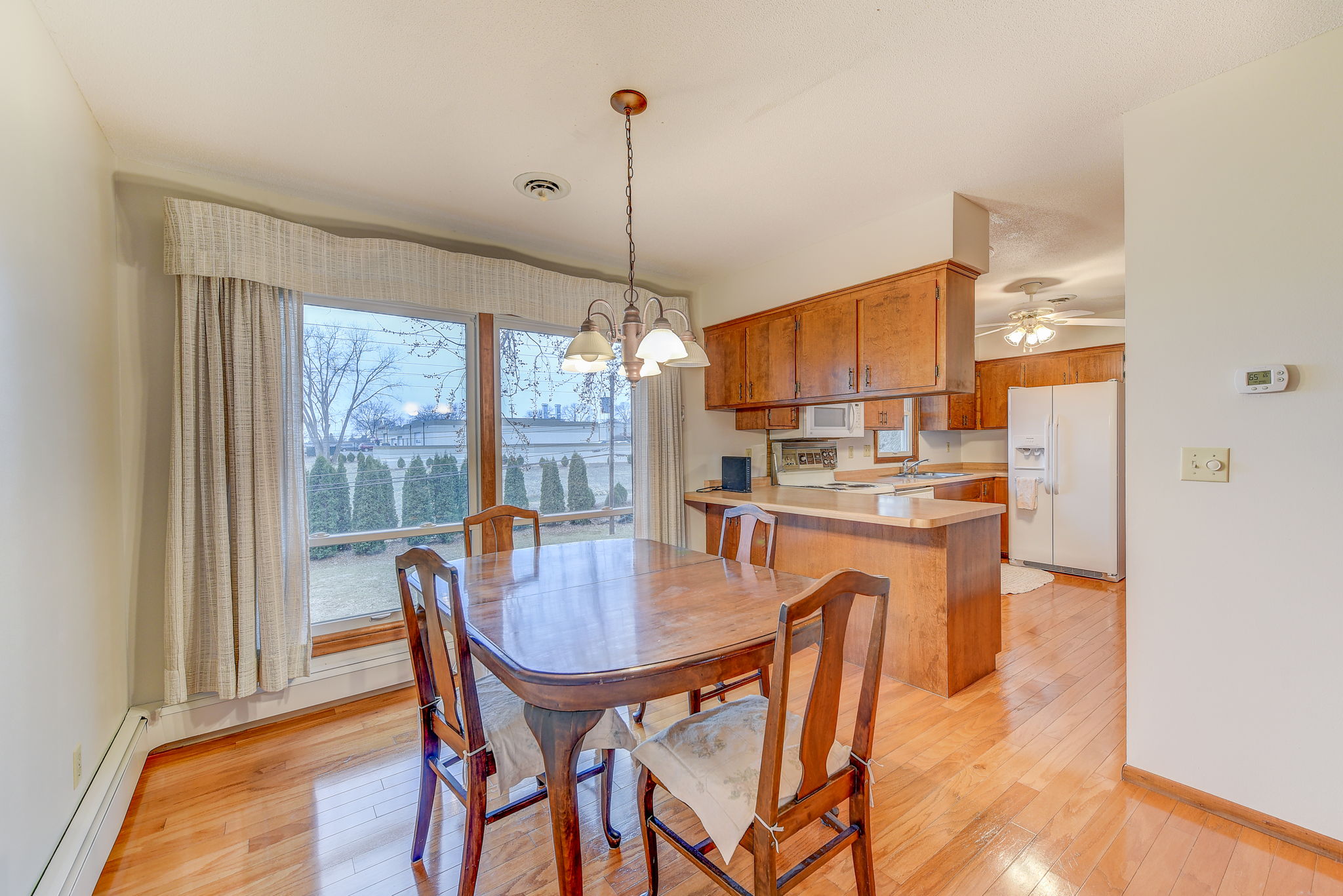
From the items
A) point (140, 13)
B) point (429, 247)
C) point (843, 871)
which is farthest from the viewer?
point (429, 247)

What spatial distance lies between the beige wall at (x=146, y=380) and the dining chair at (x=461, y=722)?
1442 millimetres

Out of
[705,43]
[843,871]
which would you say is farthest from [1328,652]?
[705,43]

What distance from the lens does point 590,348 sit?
6.38 feet

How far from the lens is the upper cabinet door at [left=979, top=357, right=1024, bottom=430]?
222 inches

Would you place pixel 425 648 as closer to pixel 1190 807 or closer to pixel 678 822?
pixel 678 822

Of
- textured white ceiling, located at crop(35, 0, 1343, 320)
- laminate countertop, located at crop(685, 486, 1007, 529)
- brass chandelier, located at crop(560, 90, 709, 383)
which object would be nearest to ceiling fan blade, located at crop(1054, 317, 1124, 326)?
→ textured white ceiling, located at crop(35, 0, 1343, 320)

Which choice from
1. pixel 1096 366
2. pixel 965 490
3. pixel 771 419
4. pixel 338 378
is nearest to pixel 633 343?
pixel 338 378

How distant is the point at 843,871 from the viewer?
5.37 feet

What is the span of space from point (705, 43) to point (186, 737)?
343 cm

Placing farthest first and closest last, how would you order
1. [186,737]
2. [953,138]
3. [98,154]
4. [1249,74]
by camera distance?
[186,737] → [953,138] → [98,154] → [1249,74]

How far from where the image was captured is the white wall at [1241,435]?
1.66m

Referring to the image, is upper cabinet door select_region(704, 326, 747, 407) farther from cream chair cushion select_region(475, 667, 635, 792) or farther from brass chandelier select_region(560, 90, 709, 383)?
cream chair cushion select_region(475, 667, 635, 792)

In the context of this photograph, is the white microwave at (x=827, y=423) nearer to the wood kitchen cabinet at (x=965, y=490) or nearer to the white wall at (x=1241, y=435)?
the wood kitchen cabinet at (x=965, y=490)

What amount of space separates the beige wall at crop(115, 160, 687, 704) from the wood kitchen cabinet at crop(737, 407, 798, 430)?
11.0 ft
